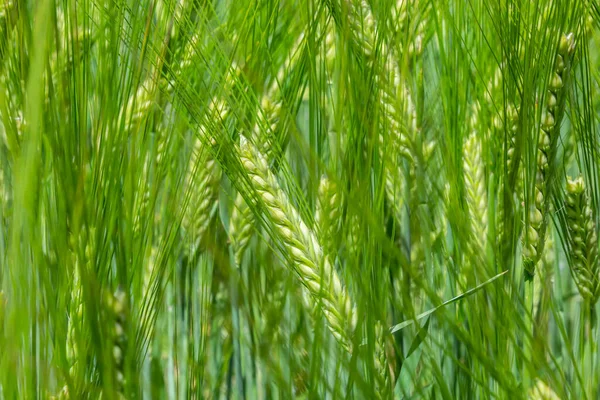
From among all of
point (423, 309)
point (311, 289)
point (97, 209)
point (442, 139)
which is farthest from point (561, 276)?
point (97, 209)

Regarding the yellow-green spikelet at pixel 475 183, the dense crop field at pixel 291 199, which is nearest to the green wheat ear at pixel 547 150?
the dense crop field at pixel 291 199

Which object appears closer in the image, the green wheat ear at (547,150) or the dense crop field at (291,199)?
the dense crop field at (291,199)

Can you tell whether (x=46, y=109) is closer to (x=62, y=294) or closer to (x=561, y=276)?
(x=62, y=294)

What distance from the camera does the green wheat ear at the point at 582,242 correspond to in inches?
27.9

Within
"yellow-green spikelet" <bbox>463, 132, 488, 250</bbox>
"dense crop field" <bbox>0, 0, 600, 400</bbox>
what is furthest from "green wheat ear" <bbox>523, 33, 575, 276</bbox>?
"yellow-green spikelet" <bbox>463, 132, 488, 250</bbox>

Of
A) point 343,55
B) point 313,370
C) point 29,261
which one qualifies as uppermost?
point 343,55

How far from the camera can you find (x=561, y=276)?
1103 mm

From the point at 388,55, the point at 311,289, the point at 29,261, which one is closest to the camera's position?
the point at 29,261

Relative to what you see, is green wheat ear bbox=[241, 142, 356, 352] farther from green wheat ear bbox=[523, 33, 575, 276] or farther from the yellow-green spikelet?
the yellow-green spikelet

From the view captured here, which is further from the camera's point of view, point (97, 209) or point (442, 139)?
point (442, 139)

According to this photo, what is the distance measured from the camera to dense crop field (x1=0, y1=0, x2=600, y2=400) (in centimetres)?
50

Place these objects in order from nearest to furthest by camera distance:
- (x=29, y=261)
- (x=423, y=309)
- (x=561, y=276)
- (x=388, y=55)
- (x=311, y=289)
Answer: (x=29, y=261) → (x=311, y=289) → (x=388, y=55) → (x=423, y=309) → (x=561, y=276)

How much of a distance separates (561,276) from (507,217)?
516 millimetres

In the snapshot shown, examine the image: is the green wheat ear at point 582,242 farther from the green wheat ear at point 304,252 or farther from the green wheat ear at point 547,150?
the green wheat ear at point 304,252
